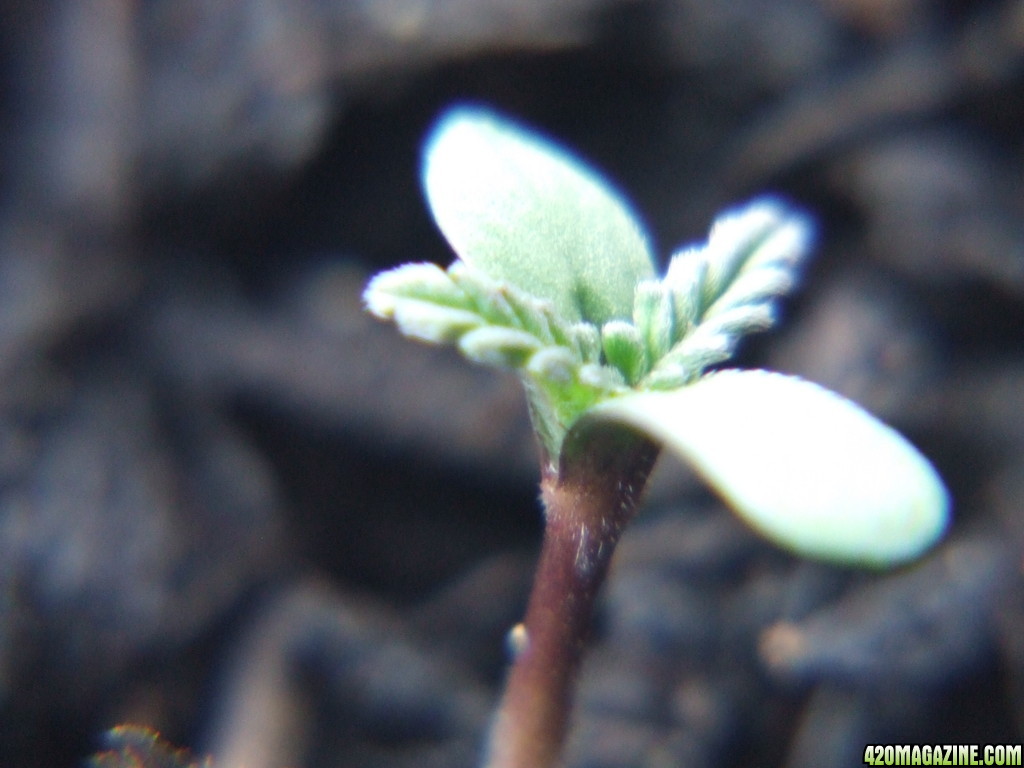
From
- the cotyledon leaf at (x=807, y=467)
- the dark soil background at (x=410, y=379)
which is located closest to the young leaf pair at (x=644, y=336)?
the cotyledon leaf at (x=807, y=467)

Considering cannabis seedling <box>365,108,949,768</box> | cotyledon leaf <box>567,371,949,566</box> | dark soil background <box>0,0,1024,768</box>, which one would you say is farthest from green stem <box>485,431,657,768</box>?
dark soil background <box>0,0,1024,768</box>

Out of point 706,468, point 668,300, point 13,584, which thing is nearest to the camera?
point 706,468

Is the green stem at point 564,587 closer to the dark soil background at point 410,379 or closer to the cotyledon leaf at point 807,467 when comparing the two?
the cotyledon leaf at point 807,467

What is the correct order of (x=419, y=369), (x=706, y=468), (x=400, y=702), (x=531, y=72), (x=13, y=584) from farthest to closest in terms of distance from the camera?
(x=531, y=72)
(x=419, y=369)
(x=400, y=702)
(x=13, y=584)
(x=706, y=468)

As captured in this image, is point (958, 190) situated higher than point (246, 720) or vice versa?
point (958, 190)

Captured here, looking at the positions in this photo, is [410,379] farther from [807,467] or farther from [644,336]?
[807,467]

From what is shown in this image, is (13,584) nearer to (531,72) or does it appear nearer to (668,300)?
(668,300)

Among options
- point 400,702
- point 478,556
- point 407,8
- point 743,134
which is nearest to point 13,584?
point 400,702
